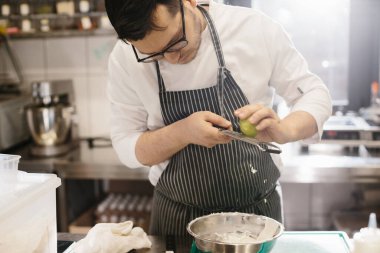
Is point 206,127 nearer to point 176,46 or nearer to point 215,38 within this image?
point 176,46

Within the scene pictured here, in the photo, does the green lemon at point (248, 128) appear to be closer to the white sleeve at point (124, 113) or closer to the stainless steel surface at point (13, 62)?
the white sleeve at point (124, 113)

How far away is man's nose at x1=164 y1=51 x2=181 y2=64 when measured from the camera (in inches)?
53.0

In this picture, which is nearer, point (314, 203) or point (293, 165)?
point (293, 165)

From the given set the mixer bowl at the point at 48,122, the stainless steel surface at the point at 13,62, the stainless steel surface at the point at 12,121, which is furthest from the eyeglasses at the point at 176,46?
the stainless steel surface at the point at 13,62

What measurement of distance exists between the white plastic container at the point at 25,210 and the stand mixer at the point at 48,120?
161cm

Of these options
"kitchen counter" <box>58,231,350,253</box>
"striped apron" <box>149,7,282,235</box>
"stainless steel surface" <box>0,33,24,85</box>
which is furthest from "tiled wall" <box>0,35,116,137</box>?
"kitchen counter" <box>58,231,350,253</box>

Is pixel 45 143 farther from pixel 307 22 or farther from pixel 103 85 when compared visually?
pixel 307 22

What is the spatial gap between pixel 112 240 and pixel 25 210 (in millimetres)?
276

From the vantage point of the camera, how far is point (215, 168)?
152cm

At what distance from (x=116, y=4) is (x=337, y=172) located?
166 centimetres

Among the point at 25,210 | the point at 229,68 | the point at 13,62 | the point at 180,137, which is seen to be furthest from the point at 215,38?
the point at 13,62

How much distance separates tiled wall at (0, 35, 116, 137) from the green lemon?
196cm

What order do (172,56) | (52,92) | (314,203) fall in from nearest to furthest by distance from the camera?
(172,56) → (52,92) → (314,203)

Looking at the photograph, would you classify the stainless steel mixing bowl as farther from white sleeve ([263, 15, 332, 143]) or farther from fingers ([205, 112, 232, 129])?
white sleeve ([263, 15, 332, 143])
